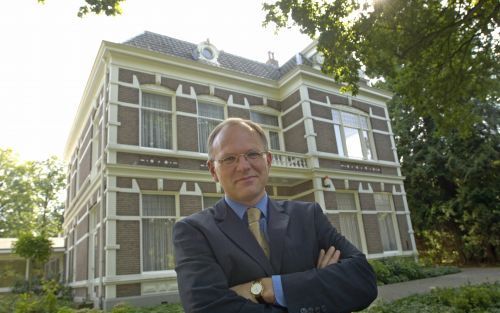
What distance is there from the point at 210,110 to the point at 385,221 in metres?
9.30

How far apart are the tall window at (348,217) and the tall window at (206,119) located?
19.4 feet

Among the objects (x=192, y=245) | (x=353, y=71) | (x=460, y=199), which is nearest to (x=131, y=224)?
(x=353, y=71)

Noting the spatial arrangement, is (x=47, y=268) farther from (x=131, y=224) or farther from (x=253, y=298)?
Result: (x=253, y=298)

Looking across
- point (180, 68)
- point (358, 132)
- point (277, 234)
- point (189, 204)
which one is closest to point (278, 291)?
point (277, 234)

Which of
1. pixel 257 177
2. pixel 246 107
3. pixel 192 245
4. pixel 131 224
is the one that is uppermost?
pixel 246 107

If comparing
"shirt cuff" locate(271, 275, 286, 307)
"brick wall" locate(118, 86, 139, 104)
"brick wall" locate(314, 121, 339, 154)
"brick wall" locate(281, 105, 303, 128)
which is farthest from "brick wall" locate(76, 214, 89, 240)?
"shirt cuff" locate(271, 275, 286, 307)

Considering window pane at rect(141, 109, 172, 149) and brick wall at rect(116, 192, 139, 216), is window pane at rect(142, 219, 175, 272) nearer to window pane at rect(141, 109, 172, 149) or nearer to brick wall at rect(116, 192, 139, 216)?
brick wall at rect(116, 192, 139, 216)

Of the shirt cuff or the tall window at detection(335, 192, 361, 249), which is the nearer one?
the shirt cuff

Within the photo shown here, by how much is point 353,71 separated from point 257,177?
6.37m

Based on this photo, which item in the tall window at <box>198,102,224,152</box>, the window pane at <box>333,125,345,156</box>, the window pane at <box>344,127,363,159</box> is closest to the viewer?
the tall window at <box>198,102,224,152</box>

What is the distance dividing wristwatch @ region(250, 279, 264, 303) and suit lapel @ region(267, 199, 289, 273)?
0.48ft

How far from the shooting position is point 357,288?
2.12 m

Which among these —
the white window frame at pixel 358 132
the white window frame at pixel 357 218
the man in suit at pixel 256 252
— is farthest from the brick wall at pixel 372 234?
the man in suit at pixel 256 252

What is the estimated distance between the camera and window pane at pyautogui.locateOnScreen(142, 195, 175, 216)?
38.4 feet
